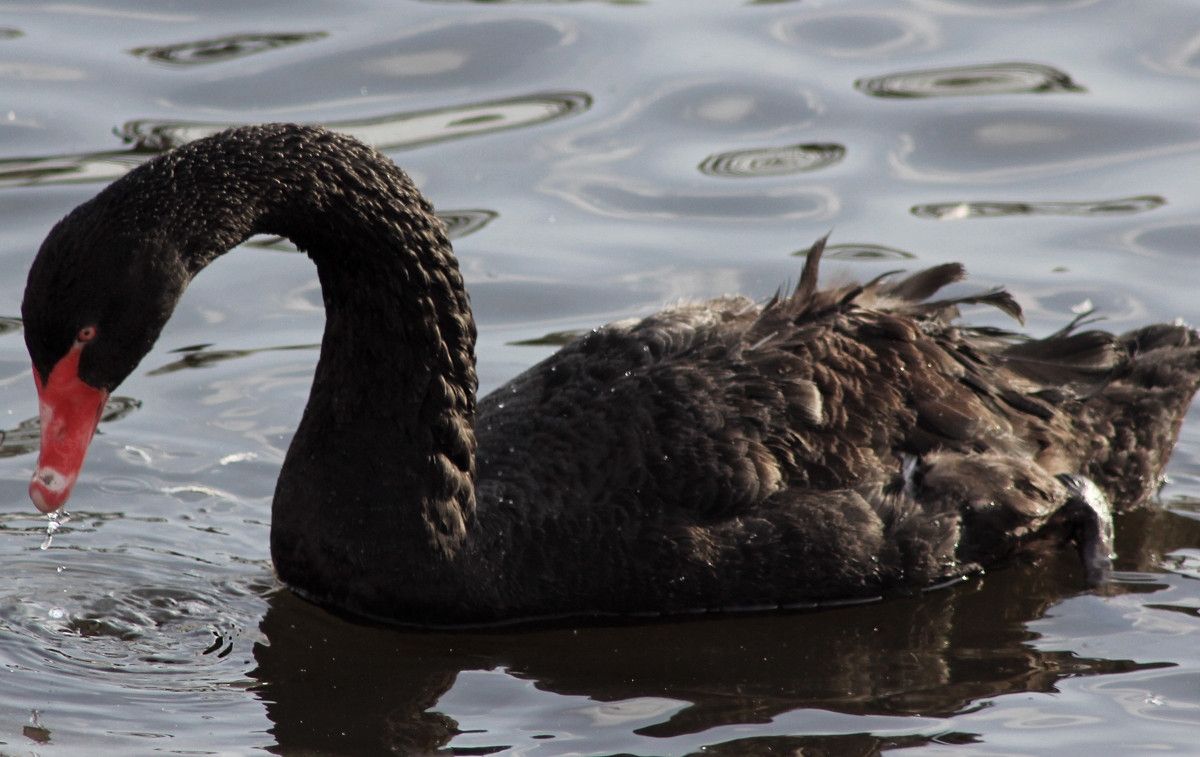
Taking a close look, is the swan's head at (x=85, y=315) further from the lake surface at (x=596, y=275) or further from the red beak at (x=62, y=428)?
the lake surface at (x=596, y=275)

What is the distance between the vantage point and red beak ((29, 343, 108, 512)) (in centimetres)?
637

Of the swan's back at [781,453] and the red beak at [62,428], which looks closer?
the red beak at [62,428]

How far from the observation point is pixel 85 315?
6211 mm

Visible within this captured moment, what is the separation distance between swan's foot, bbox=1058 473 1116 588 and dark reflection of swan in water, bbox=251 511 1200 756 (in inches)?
5.5

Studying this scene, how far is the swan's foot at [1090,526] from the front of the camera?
26.1 ft

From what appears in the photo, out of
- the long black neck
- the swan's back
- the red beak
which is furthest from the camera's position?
the swan's back

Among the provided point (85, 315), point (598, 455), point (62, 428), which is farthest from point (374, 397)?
point (85, 315)

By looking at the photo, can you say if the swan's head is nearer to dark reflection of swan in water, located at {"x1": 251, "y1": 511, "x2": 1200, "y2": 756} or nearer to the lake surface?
the lake surface

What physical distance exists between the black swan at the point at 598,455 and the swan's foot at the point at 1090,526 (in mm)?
15

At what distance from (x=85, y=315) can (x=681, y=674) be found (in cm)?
270

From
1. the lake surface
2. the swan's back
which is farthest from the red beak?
the swan's back

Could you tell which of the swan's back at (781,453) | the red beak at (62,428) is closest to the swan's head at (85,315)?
the red beak at (62,428)

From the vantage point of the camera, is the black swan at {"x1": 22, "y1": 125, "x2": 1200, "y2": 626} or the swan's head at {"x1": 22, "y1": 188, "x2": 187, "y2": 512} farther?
the black swan at {"x1": 22, "y1": 125, "x2": 1200, "y2": 626}

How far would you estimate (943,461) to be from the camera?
779cm
